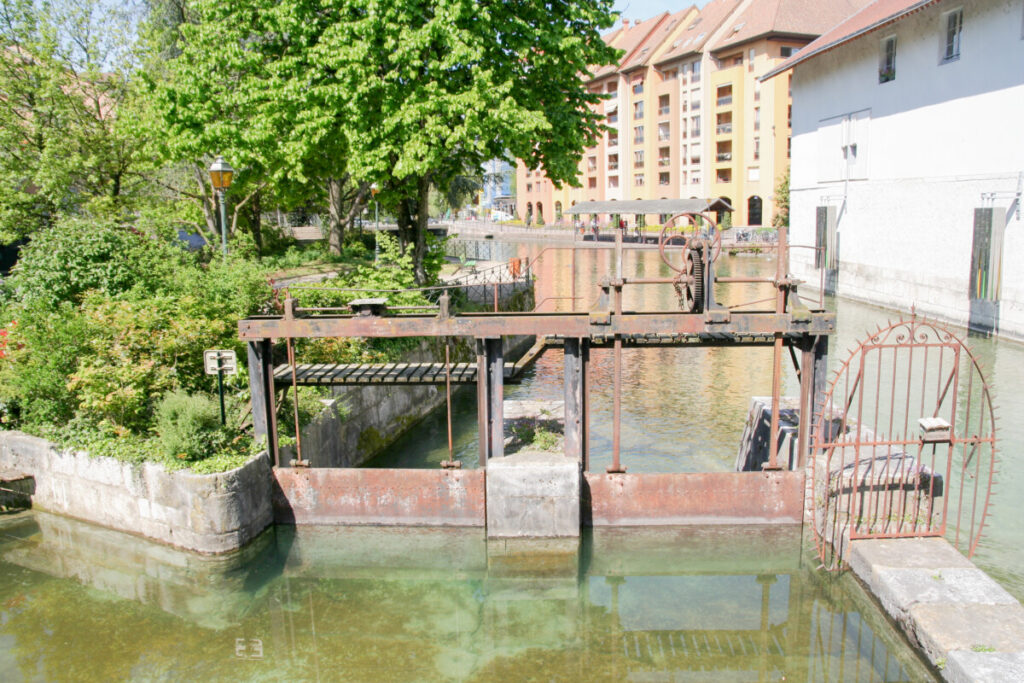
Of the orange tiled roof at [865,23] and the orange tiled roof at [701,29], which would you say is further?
the orange tiled roof at [701,29]

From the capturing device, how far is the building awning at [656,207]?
46562 millimetres

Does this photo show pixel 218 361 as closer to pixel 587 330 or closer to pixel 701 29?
pixel 587 330

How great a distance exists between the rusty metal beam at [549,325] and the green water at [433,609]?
286 cm

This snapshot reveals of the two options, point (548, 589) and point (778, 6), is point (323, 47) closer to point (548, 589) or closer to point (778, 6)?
point (548, 589)

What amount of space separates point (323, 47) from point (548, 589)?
12.6 m

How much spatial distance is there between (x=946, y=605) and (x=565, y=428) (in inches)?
196

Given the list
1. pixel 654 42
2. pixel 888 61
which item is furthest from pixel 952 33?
pixel 654 42

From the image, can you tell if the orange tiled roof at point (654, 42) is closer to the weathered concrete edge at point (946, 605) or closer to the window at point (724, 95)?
the window at point (724, 95)

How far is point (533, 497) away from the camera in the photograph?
10.8m

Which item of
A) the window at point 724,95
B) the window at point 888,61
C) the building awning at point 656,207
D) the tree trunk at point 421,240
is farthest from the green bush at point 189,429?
the window at point 724,95

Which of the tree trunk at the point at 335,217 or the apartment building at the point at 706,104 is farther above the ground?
the apartment building at the point at 706,104

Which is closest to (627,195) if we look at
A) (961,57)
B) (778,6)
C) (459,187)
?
(778,6)

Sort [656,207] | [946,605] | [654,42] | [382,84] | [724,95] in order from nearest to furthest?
[946,605] → [382,84] → [656,207] → [724,95] → [654,42]

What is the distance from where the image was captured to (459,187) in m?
38.7
